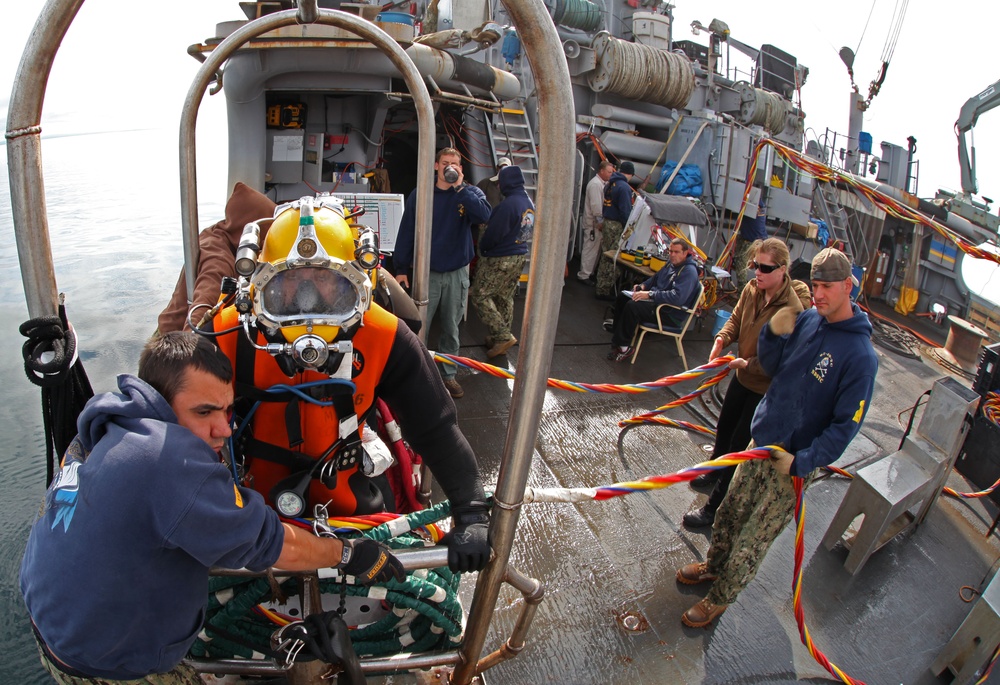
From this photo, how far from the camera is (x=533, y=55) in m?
1.33

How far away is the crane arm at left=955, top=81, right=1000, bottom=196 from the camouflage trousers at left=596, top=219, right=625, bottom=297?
6.63 meters

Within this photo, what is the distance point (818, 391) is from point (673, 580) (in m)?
1.33

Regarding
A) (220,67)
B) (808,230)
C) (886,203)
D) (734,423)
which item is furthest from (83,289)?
(808,230)

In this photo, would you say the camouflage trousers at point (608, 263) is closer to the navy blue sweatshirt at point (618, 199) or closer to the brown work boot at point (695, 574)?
the navy blue sweatshirt at point (618, 199)

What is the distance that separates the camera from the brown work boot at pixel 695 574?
3.37 meters

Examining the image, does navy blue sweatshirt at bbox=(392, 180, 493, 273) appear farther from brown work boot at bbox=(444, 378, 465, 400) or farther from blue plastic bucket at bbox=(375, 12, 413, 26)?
blue plastic bucket at bbox=(375, 12, 413, 26)

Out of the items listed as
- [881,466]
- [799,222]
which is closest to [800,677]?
[881,466]

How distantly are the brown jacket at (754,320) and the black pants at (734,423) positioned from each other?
0.32 ft

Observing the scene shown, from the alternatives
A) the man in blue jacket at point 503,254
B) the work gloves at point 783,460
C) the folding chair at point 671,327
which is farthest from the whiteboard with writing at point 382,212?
the work gloves at point 783,460

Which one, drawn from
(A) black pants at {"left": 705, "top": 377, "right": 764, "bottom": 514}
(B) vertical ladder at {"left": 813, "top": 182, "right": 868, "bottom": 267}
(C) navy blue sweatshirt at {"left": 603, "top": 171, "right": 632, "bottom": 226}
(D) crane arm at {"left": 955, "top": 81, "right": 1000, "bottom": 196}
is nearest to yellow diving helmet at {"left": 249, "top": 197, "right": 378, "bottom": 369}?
(A) black pants at {"left": 705, "top": 377, "right": 764, "bottom": 514}

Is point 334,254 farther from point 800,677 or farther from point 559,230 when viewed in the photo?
point 800,677

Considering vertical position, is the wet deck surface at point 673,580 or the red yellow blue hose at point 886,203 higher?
the red yellow blue hose at point 886,203

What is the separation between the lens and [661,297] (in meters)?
6.08

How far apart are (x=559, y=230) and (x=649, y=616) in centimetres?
Result: 250
